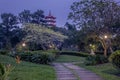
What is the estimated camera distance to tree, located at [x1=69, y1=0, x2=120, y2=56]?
102 ft

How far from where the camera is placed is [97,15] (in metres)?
31.5

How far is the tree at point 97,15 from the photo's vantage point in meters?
31.0

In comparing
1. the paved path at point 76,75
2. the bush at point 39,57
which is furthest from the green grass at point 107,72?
the bush at point 39,57

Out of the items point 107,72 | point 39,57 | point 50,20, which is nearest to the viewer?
point 107,72

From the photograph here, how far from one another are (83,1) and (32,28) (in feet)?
68.8

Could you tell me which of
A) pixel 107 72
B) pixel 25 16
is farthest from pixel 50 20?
pixel 107 72

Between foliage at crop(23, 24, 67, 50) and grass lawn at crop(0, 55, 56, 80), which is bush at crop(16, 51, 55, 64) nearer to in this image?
grass lawn at crop(0, 55, 56, 80)

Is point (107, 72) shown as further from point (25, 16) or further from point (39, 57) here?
point (25, 16)

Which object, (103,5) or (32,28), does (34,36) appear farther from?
(103,5)

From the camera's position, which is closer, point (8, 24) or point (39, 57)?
point (39, 57)

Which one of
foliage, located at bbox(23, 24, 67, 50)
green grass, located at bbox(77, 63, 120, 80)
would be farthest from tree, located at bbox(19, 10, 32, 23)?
green grass, located at bbox(77, 63, 120, 80)

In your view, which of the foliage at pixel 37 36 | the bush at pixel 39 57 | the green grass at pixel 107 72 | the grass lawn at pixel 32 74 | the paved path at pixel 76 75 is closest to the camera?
the grass lawn at pixel 32 74

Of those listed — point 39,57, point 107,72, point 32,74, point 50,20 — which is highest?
point 50,20

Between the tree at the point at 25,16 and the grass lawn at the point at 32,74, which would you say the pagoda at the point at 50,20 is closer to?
the tree at the point at 25,16
